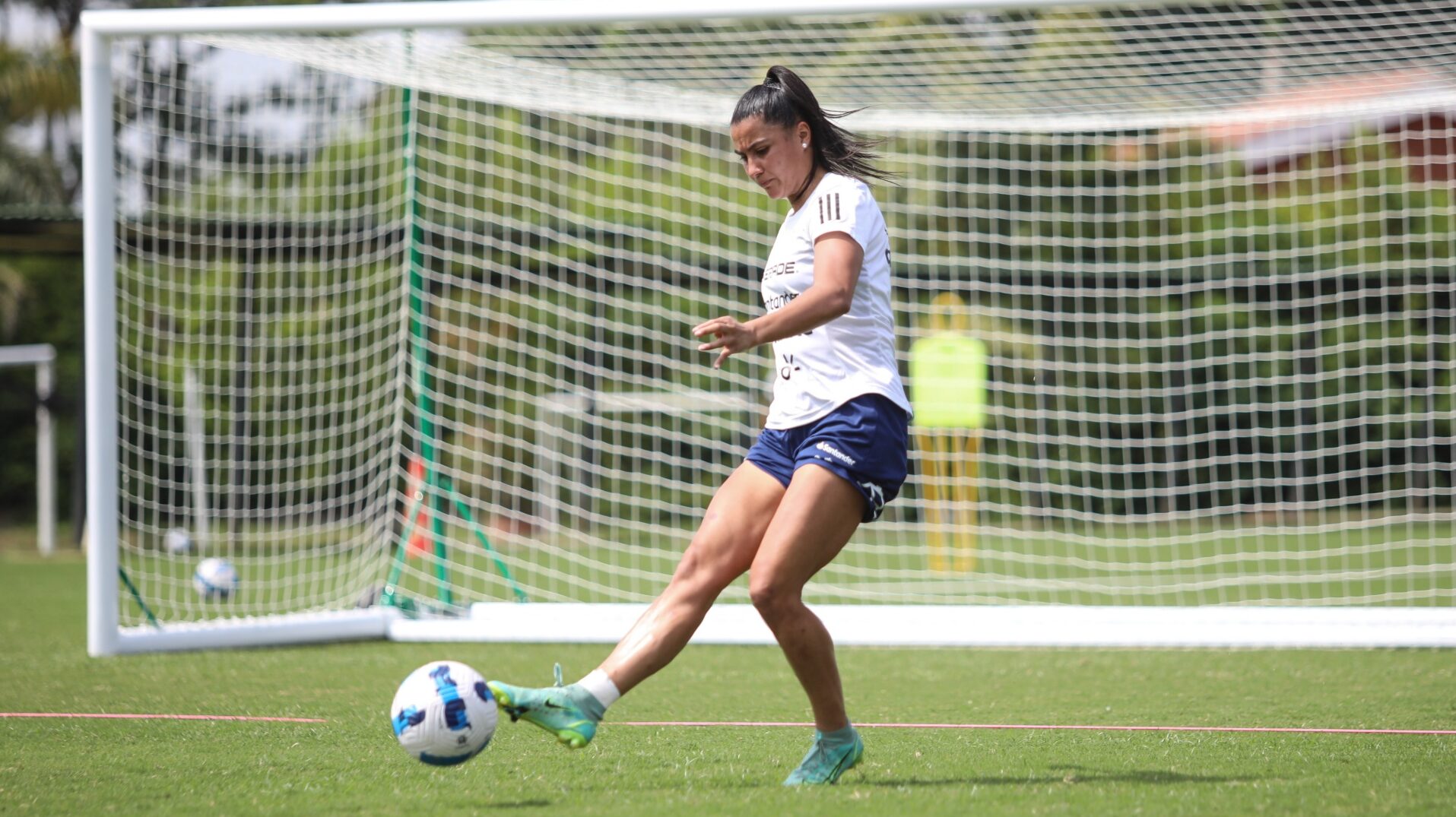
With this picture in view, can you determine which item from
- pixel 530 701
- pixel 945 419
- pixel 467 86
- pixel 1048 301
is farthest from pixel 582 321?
pixel 530 701

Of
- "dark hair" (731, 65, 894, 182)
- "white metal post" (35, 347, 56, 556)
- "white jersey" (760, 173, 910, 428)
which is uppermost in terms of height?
"dark hair" (731, 65, 894, 182)

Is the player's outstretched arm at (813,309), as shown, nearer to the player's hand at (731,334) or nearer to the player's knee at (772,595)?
the player's hand at (731,334)

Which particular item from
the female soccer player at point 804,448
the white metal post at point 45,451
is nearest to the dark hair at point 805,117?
the female soccer player at point 804,448

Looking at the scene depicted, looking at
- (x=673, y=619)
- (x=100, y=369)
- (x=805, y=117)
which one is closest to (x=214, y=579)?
(x=100, y=369)

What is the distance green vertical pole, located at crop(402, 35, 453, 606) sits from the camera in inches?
333

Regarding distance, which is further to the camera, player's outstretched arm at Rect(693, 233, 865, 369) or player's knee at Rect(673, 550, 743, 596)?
player's knee at Rect(673, 550, 743, 596)

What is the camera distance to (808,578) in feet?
12.2

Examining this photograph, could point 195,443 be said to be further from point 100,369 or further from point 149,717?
point 149,717

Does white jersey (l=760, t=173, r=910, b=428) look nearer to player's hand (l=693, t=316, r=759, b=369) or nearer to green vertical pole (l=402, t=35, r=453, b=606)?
player's hand (l=693, t=316, r=759, b=369)

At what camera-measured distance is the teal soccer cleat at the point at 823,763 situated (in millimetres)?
3896

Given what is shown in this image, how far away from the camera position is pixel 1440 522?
15492mm

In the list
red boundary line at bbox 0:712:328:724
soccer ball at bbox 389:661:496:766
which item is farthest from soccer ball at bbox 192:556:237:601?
soccer ball at bbox 389:661:496:766

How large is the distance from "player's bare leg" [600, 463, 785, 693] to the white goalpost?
12.7 ft

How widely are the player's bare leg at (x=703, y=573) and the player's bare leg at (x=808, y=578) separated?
0.27 ft
